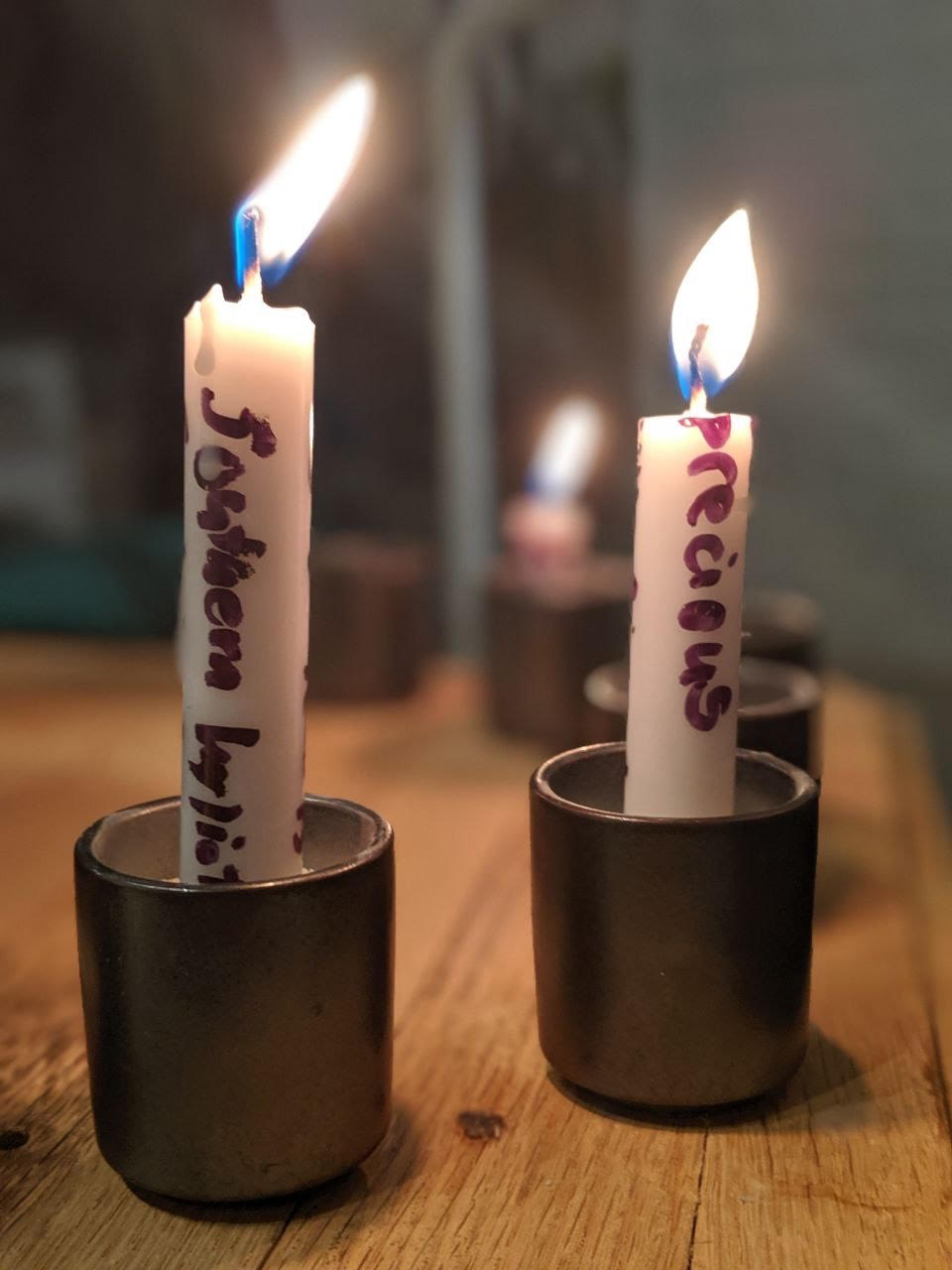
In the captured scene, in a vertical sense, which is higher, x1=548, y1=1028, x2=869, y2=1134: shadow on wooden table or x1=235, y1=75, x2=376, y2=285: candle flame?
x1=235, y1=75, x2=376, y2=285: candle flame

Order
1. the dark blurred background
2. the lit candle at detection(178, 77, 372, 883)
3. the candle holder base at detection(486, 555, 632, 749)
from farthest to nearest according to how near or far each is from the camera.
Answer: the dark blurred background, the candle holder base at detection(486, 555, 632, 749), the lit candle at detection(178, 77, 372, 883)

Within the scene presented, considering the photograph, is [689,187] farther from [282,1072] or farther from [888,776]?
[282,1072]

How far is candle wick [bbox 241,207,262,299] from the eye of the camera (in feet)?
1.18

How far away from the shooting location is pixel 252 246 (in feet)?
1.19

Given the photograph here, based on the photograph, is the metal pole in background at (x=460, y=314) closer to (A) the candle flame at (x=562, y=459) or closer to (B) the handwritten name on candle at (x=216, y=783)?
(A) the candle flame at (x=562, y=459)

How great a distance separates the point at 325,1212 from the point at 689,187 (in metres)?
1.25

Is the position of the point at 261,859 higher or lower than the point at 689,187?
lower

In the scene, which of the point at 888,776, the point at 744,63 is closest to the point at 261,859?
the point at 888,776

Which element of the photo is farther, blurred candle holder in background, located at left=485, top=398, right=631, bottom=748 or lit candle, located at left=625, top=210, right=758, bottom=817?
blurred candle holder in background, located at left=485, top=398, right=631, bottom=748

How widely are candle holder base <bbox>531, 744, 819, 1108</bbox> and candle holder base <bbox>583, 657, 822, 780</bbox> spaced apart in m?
0.16

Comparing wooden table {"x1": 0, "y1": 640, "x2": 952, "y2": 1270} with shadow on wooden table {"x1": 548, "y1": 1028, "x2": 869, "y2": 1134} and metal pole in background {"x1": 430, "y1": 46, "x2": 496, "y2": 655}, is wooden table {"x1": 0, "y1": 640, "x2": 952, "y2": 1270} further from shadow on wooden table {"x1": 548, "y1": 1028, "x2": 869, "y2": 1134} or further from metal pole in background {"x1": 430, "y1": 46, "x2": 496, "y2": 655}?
metal pole in background {"x1": 430, "y1": 46, "x2": 496, "y2": 655}

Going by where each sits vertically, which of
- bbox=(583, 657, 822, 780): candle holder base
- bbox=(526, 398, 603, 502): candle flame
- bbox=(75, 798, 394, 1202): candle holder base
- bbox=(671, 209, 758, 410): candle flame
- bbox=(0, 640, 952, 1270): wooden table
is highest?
bbox=(671, 209, 758, 410): candle flame

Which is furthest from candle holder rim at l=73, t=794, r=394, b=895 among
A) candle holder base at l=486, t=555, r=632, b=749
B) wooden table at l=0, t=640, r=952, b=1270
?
candle holder base at l=486, t=555, r=632, b=749

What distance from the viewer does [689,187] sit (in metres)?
1.39
